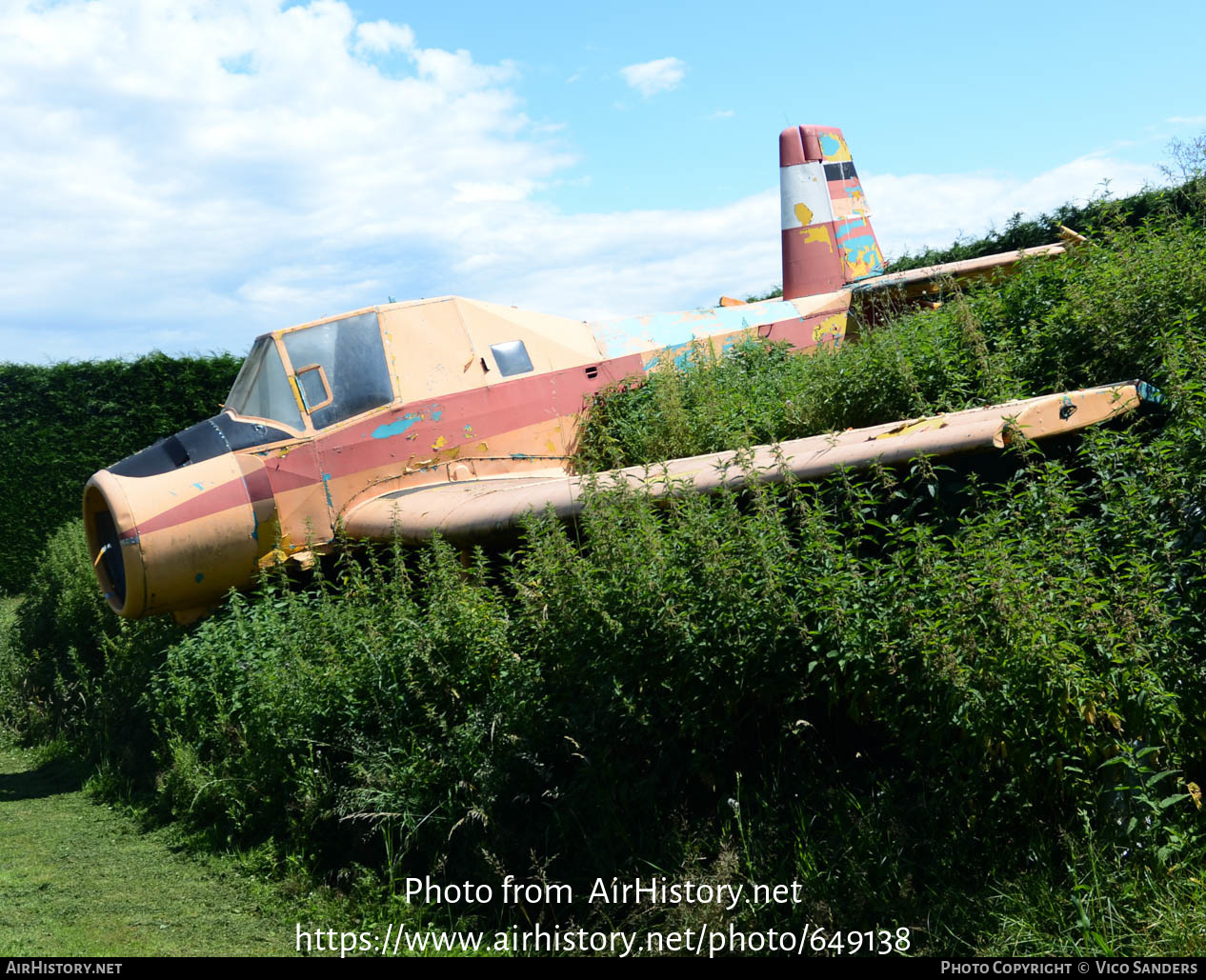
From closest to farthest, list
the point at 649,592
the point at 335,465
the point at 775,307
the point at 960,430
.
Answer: the point at 649,592 → the point at 960,430 → the point at 335,465 → the point at 775,307

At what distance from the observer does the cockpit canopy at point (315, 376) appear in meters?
7.98

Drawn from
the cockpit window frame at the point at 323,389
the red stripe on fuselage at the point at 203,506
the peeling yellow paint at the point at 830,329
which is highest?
the cockpit window frame at the point at 323,389

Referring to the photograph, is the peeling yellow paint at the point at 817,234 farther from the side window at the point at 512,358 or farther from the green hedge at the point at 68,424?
the green hedge at the point at 68,424

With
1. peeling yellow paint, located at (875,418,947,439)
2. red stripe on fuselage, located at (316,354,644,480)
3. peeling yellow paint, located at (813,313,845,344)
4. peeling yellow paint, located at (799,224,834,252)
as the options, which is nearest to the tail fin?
peeling yellow paint, located at (799,224,834,252)

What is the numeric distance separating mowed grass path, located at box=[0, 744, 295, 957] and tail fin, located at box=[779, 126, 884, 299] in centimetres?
1066

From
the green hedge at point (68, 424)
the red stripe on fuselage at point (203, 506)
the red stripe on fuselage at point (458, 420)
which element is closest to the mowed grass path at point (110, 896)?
the red stripe on fuselage at point (203, 506)

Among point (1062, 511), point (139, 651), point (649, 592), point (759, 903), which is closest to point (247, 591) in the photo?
point (139, 651)

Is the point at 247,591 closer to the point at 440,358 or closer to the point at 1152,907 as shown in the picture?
the point at 440,358

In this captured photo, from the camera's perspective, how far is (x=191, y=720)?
6.95m

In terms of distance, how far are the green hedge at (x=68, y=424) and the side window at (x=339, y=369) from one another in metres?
10.5

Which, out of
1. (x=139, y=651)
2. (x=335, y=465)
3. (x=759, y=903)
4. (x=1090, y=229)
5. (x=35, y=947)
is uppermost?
(x=1090, y=229)

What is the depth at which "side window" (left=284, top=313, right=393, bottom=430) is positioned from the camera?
8023 millimetres

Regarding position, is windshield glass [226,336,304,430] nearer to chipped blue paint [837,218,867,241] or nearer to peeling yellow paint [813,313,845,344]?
peeling yellow paint [813,313,845,344]

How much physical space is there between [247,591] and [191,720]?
4.76 ft
